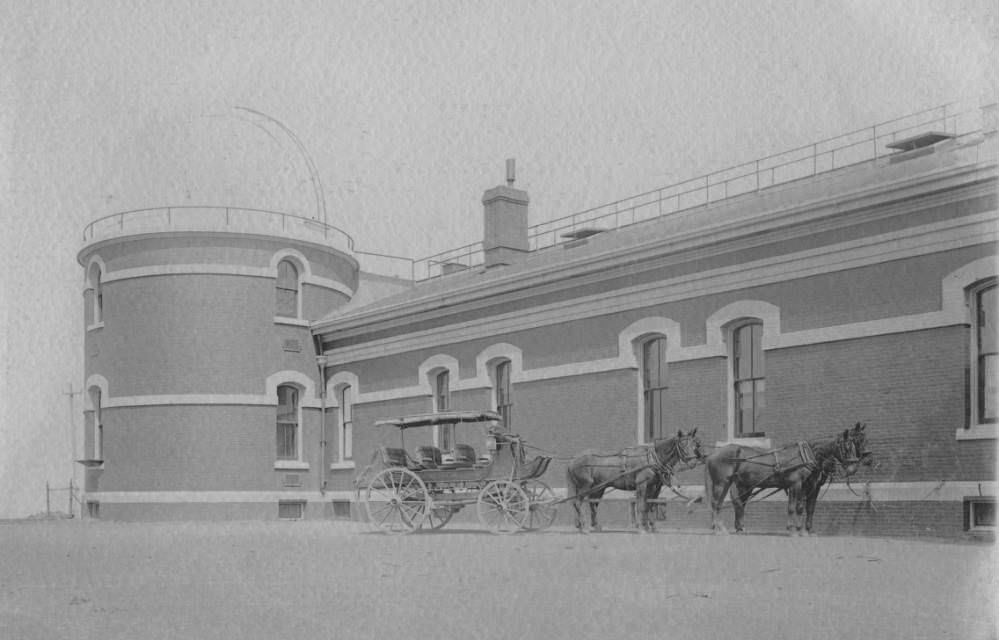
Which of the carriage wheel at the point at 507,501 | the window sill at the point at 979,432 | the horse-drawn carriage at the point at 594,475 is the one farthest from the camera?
the carriage wheel at the point at 507,501

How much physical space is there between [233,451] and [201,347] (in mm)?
2574

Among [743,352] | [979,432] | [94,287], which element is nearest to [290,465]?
[94,287]

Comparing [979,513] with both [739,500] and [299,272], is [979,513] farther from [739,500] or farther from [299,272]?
[299,272]

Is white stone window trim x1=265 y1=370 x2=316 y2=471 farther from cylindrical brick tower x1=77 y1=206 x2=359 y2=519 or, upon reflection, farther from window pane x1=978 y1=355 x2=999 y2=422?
window pane x1=978 y1=355 x2=999 y2=422

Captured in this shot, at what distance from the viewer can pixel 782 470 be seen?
16.2 metres

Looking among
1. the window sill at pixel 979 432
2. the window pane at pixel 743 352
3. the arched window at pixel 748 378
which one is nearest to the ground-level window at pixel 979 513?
the window sill at pixel 979 432

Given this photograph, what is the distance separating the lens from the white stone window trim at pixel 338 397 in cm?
2806

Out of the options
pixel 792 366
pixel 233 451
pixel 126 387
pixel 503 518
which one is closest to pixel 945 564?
pixel 792 366

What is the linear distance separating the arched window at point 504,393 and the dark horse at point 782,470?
694 centimetres

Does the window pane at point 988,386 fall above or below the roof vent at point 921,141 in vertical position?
below

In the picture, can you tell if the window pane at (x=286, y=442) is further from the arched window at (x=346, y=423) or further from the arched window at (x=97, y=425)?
the arched window at (x=97, y=425)

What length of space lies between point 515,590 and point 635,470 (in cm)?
767

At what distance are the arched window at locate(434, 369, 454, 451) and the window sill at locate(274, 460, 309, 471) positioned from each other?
453 cm

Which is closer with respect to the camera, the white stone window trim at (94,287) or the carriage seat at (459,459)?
the carriage seat at (459,459)
